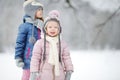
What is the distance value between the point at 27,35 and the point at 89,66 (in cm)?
86

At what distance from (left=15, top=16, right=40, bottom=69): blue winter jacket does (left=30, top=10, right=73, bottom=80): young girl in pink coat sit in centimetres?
17

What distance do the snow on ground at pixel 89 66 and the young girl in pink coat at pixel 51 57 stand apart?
0.80 m

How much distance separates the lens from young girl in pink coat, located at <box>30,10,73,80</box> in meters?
1.90

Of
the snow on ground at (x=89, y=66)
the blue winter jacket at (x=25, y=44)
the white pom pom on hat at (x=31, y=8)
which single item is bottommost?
the snow on ground at (x=89, y=66)

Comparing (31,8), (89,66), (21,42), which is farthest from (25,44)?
(89,66)

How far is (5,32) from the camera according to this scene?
283 cm

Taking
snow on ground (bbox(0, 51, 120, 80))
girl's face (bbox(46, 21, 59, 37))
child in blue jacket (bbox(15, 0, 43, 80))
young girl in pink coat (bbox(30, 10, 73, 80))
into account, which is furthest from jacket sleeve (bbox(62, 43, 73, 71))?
snow on ground (bbox(0, 51, 120, 80))

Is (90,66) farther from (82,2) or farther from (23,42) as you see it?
(23,42)

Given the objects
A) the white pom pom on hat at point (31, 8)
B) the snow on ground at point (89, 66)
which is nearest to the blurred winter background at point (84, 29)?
the snow on ground at point (89, 66)

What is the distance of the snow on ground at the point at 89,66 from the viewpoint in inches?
107

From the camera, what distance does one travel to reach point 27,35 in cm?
210

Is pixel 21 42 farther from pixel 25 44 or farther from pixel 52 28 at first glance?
pixel 52 28

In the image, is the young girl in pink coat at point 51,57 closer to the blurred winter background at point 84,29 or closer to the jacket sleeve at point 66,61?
the jacket sleeve at point 66,61

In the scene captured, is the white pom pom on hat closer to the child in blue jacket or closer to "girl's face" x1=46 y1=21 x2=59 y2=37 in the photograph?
the child in blue jacket
